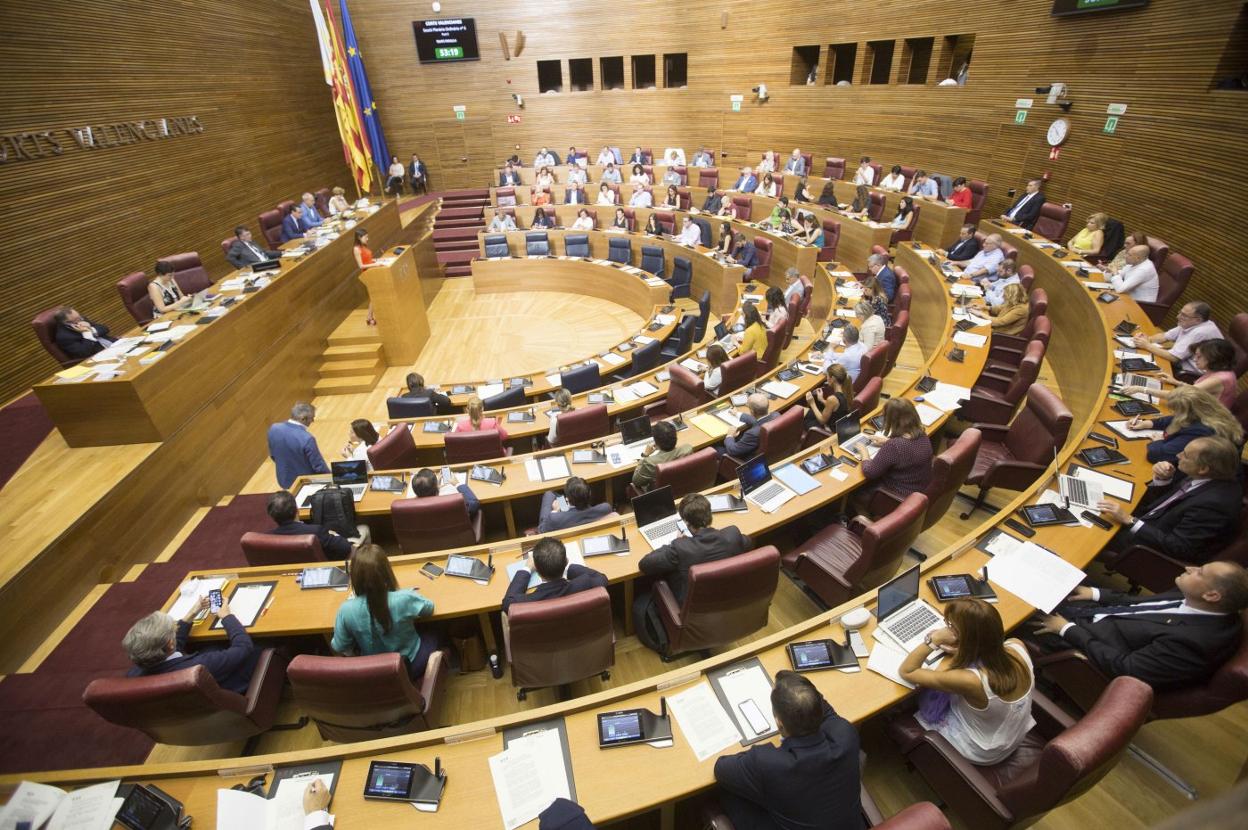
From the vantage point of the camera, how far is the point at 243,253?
28.8 ft

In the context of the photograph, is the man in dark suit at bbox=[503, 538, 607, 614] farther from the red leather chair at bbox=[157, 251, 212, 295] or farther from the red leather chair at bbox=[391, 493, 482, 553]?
the red leather chair at bbox=[157, 251, 212, 295]

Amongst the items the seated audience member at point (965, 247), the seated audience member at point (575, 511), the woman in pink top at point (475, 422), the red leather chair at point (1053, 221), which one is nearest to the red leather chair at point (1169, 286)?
the red leather chair at point (1053, 221)

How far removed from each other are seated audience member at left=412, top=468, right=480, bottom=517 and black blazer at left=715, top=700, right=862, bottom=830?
8.82 feet

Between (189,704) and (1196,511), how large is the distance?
220 inches

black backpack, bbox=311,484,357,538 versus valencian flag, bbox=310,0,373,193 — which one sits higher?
valencian flag, bbox=310,0,373,193

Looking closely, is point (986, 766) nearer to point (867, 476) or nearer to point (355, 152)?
point (867, 476)

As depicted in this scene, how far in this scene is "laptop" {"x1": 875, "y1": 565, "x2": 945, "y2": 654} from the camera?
9.71 feet

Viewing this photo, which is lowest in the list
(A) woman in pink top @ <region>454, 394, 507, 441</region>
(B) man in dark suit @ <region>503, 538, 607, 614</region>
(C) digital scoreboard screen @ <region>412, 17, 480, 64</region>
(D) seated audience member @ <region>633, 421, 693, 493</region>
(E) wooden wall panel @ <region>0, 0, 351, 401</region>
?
(A) woman in pink top @ <region>454, 394, 507, 441</region>

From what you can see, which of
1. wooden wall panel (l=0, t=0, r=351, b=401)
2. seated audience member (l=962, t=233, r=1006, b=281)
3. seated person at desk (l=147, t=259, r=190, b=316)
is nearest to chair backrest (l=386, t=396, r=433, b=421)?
seated person at desk (l=147, t=259, r=190, b=316)

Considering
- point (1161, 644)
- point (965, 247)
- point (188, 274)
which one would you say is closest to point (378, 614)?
point (1161, 644)

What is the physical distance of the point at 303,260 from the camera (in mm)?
8547

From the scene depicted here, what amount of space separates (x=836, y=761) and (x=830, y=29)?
14613 mm

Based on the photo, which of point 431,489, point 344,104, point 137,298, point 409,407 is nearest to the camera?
point 431,489

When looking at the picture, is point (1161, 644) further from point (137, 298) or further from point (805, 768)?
point (137, 298)
